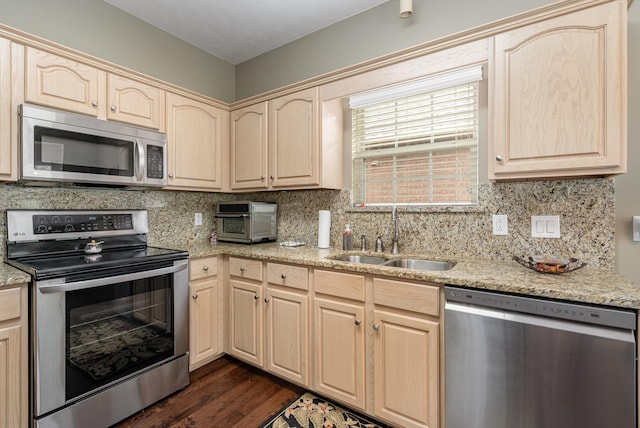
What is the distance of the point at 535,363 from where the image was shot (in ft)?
4.15

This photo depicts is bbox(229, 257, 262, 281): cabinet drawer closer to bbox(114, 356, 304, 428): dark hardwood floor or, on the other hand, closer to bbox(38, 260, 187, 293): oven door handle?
bbox(38, 260, 187, 293): oven door handle

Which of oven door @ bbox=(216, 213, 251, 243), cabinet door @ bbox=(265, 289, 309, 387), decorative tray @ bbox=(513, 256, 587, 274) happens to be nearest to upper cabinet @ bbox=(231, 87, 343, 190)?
oven door @ bbox=(216, 213, 251, 243)

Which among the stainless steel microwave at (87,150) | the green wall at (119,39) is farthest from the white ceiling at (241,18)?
the stainless steel microwave at (87,150)

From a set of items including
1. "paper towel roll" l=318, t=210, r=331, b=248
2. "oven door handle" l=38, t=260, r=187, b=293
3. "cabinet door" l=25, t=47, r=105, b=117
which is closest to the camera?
"oven door handle" l=38, t=260, r=187, b=293

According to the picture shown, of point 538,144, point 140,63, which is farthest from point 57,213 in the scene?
point 538,144

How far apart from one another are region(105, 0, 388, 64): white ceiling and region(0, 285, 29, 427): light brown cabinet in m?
2.10

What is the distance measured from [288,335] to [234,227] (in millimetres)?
1085

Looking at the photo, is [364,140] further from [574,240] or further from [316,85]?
[574,240]

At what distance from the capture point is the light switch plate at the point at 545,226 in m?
1.72

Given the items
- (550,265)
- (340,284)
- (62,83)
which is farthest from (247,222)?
(550,265)

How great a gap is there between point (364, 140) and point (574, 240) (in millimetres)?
Result: 1483

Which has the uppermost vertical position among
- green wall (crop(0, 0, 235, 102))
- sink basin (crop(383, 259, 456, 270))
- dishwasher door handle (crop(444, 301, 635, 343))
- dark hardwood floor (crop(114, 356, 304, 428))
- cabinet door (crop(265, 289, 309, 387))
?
green wall (crop(0, 0, 235, 102))

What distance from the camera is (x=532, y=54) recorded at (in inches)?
59.6

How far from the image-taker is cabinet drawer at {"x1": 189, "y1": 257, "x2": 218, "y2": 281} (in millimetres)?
2232
